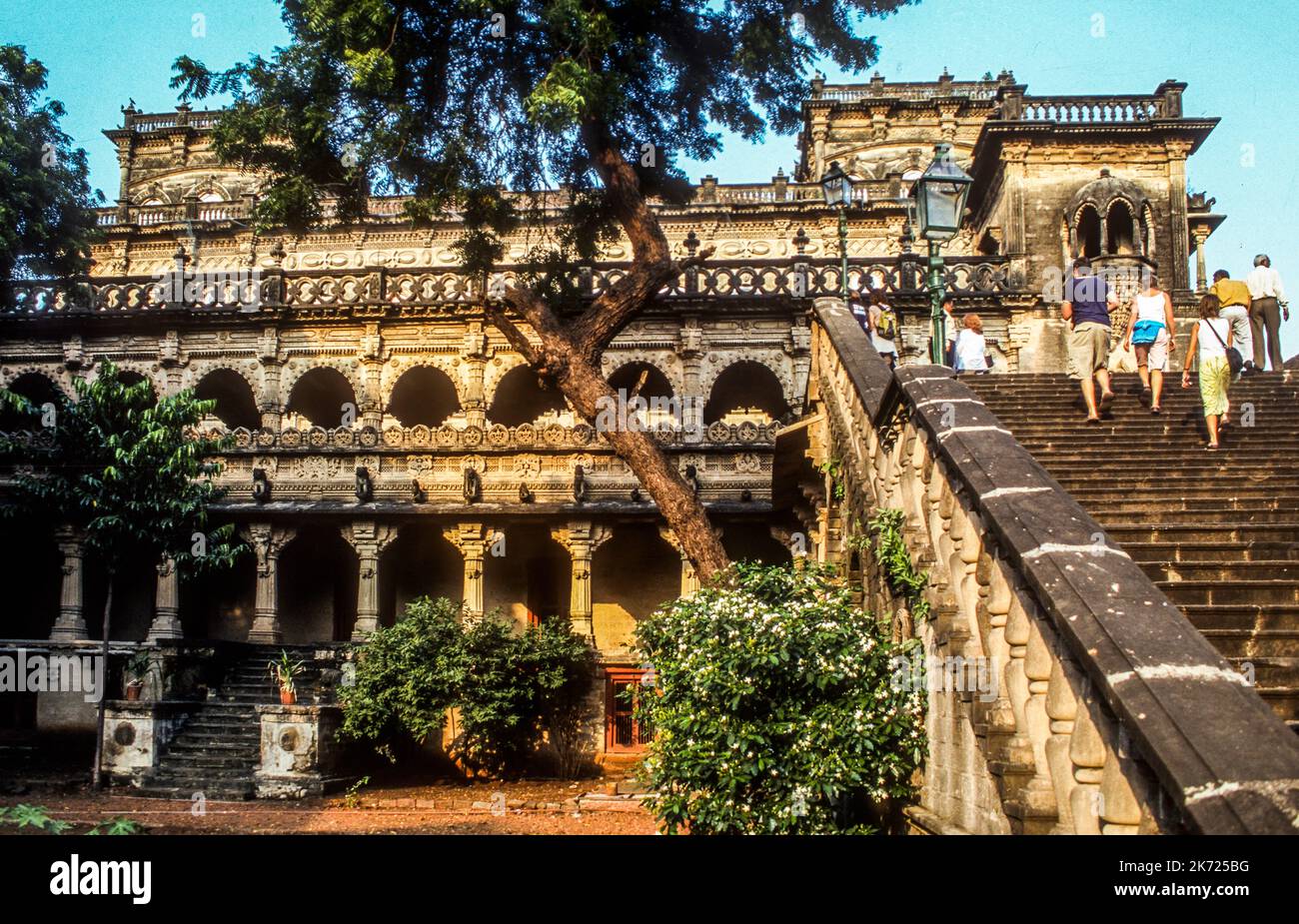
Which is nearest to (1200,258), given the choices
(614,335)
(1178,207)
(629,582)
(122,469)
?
(1178,207)

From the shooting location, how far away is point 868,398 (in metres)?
9.16

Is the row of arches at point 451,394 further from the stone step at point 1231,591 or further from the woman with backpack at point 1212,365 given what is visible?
the stone step at point 1231,591

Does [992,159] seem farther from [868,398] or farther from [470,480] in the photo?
[868,398]

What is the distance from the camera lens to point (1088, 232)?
91.4 feet

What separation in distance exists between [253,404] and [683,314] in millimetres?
11311

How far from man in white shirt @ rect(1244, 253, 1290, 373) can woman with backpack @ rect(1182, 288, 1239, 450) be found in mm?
4685

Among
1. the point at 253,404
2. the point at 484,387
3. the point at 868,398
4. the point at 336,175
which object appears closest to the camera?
the point at 868,398

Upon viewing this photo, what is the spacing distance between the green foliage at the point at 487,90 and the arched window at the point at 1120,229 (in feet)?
43.9

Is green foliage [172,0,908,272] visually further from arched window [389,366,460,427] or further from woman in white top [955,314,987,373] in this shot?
arched window [389,366,460,427]

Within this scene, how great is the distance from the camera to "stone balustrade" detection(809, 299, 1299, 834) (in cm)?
376

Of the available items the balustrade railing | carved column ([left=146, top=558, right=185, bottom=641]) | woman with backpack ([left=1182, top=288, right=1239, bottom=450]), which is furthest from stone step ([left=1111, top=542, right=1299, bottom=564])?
carved column ([left=146, top=558, right=185, bottom=641])

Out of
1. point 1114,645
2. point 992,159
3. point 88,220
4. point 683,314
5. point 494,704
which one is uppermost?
point 992,159

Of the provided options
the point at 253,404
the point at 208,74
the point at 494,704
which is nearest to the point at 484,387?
the point at 253,404
